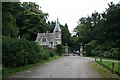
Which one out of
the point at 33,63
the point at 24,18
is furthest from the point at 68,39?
the point at 33,63

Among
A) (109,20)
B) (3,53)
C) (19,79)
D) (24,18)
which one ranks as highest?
(24,18)

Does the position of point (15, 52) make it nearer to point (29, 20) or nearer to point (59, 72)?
point (59, 72)

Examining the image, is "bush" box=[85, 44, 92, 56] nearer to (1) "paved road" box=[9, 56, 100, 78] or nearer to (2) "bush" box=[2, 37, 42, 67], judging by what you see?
(2) "bush" box=[2, 37, 42, 67]

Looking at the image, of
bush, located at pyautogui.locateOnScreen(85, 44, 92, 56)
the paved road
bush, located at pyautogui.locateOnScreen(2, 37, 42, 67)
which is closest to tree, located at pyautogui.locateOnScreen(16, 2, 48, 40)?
bush, located at pyautogui.locateOnScreen(85, 44, 92, 56)

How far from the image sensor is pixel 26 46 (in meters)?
29.6

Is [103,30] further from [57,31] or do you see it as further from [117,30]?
[57,31]

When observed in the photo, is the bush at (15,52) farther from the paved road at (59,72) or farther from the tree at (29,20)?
the tree at (29,20)

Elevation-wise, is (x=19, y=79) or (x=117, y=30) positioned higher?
(x=117, y=30)

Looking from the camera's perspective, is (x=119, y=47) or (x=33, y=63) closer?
(x=119, y=47)

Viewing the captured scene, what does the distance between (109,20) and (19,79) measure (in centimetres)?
664

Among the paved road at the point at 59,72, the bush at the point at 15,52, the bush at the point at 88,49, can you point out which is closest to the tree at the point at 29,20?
the bush at the point at 88,49

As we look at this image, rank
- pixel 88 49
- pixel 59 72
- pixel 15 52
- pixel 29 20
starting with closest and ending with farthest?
pixel 59 72
pixel 15 52
pixel 88 49
pixel 29 20

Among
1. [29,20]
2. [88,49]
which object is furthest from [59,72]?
[29,20]

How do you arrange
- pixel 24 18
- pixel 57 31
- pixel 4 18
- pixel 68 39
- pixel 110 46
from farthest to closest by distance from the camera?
pixel 68 39 < pixel 57 31 < pixel 24 18 < pixel 4 18 < pixel 110 46
